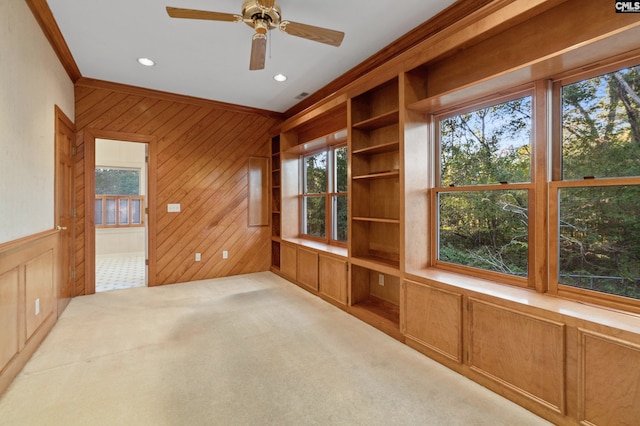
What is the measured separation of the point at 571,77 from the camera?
192 centimetres

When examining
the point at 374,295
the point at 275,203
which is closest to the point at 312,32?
the point at 374,295

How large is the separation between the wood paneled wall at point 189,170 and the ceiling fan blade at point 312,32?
2.92 m

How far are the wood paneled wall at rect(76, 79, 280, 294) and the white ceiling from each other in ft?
1.24

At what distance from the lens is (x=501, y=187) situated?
2248 millimetres

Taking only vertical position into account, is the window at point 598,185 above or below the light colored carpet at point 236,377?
above

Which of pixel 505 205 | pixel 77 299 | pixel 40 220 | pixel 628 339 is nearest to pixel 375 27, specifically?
pixel 505 205

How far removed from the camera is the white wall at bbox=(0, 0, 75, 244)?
1993 millimetres

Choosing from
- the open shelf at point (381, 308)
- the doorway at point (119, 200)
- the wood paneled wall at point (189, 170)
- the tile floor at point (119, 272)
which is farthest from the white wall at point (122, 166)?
the open shelf at point (381, 308)

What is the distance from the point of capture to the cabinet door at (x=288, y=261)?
449cm

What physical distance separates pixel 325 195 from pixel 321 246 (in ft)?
2.43

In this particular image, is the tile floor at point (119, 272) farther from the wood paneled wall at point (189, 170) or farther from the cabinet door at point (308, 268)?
the cabinet door at point (308, 268)

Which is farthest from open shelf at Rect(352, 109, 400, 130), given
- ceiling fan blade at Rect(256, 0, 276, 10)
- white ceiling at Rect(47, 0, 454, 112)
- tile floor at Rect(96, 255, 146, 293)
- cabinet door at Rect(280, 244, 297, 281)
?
tile floor at Rect(96, 255, 146, 293)

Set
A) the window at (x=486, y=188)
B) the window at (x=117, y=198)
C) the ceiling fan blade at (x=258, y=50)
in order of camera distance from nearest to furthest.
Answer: the window at (x=486, y=188)
the ceiling fan blade at (x=258, y=50)
the window at (x=117, y=198)

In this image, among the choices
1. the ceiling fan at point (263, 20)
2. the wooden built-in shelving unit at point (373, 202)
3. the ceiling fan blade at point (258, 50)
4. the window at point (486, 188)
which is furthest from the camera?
the wooden built-in shelving unit at point (373, 202)
